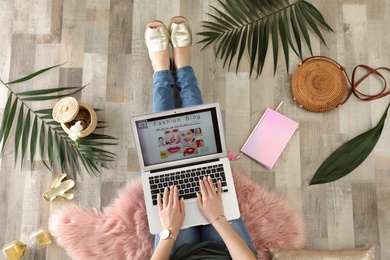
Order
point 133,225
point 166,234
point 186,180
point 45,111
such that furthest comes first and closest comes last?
point 45,111 → point 133,225 → point 186,180 → point 166,234

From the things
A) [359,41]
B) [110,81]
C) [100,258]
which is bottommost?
[100,258]

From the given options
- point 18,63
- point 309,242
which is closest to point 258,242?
point 309,242

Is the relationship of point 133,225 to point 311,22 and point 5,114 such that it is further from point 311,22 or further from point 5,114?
point 311,22

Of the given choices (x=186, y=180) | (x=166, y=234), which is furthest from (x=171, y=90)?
(x=166, y=234)

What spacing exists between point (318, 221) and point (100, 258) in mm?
992

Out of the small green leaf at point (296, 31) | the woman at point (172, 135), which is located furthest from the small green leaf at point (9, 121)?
the small green leaf at point (296, 31)

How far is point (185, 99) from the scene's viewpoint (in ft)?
5.35

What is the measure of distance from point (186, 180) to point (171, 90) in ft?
1.43

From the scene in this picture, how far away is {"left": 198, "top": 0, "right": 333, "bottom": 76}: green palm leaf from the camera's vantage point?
173 centimetres

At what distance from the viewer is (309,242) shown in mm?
1680

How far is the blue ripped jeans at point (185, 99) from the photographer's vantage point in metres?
1.46

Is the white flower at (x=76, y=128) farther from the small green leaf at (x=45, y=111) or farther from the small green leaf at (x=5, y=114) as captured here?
the small green leaf at (x=5, y=114)

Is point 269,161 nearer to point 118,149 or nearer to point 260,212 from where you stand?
point 260,212

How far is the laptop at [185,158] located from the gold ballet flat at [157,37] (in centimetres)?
47
